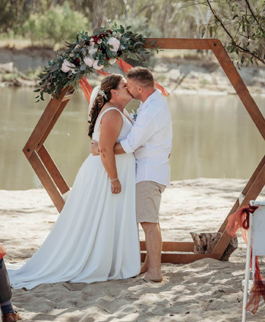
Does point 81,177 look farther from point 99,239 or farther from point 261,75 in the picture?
point 261,75

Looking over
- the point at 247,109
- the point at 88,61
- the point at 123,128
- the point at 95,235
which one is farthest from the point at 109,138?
the point at 247,109

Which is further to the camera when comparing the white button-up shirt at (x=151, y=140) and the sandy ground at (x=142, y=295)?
the white button-up shirt at (x=151, y=140)

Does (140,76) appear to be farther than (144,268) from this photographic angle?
No

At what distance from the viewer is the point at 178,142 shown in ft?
50.9

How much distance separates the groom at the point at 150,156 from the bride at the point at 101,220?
0.25 feet

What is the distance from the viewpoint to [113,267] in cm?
414

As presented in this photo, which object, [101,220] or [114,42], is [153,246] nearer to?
[101,220]

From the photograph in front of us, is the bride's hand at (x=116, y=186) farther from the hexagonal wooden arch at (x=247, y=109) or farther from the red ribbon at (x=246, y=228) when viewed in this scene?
the red ribbon at (x=246, y=228)

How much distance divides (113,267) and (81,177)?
771 millimetres

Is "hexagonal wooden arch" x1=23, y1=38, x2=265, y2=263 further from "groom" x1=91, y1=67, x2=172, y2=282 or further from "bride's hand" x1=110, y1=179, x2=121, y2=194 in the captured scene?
"bride's hand" x1=110, y1=179, x2=121, y2=194

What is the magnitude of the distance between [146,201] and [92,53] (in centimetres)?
139

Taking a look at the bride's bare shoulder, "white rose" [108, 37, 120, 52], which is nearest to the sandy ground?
the bride's bare shoulder

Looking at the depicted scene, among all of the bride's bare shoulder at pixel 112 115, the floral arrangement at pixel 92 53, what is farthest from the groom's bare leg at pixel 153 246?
the floral arrangement at pixel 92 53

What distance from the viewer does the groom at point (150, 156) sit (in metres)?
4.04
